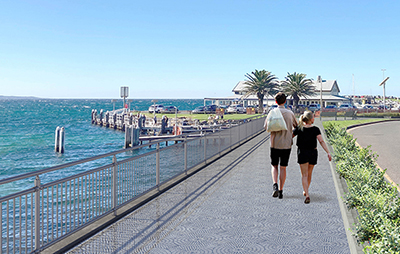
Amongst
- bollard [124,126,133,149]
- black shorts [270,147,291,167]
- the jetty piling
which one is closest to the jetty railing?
black shorts [270,147,291,167]

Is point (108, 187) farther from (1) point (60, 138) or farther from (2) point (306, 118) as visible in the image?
(1) point (60, 138)

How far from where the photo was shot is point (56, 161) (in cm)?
4050

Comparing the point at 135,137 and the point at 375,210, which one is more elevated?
the point at 375,210

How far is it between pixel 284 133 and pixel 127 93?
26.5 meters

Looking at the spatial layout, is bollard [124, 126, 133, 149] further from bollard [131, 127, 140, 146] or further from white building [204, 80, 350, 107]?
white building [204, 80, 350, 107]

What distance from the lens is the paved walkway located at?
5.47 meters

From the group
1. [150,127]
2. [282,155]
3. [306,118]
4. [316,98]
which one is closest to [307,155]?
[282,155]

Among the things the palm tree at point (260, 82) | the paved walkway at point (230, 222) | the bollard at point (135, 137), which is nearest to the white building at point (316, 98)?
the palm tree at point (260, 82)

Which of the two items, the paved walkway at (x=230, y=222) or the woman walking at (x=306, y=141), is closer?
the paved walkway at (x=230, y=222)

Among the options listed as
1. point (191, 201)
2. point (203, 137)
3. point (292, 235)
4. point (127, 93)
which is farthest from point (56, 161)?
point (292, 235)

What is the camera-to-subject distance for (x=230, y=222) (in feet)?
21.6

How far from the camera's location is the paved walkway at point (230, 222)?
5.47 meters

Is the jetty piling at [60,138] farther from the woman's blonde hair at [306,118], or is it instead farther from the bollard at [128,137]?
the woman's blonde hair at [306,118]

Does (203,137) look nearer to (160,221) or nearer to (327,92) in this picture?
(160,221)
